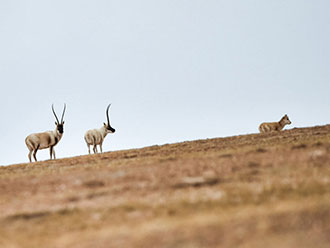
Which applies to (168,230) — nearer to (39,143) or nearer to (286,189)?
(286,189)

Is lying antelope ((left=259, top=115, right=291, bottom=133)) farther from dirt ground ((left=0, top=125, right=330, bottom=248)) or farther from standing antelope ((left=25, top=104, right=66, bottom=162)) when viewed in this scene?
dirt ground ((left=0, top=125, right=330, bottom=248))

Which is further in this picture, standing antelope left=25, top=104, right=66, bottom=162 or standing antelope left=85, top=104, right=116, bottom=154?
standing antelope left=85, top=104, right=116, bottom=154

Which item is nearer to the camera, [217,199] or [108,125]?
[217,199]

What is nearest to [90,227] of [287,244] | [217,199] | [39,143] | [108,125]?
[217,199]

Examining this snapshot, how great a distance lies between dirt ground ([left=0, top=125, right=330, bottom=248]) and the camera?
27.8 ft

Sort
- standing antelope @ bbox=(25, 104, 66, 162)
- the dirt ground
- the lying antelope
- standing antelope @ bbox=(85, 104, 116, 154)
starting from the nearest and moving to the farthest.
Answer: the dirt ground, standing antelope @ bbox=(25, 104, 66, 162), standing antelope @ bbox=(85, 104, 116, 154), the lying antelope

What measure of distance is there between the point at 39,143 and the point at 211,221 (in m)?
29.6

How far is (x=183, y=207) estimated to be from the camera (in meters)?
10.7

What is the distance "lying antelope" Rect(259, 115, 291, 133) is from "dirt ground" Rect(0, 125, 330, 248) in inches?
1405

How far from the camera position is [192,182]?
539 inches

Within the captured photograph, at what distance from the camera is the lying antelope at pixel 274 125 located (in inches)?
2067

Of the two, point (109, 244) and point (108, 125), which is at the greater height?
point (108, 125)

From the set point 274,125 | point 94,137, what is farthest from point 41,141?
point 274,125

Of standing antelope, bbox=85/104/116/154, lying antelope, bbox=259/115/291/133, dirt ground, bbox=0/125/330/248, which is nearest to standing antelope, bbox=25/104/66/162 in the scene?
standing antelope, bbox=85/104/116/154
